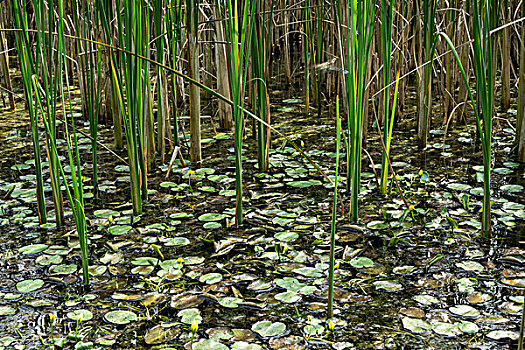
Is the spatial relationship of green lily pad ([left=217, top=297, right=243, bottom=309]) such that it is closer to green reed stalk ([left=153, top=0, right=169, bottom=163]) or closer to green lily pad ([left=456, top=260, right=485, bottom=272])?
green lily pad ([left=456, top=260, right=485, bottom=272])

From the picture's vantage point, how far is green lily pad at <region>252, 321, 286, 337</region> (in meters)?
1.44

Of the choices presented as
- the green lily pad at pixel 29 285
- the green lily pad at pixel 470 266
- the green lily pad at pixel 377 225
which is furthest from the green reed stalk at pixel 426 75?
the green lily pad at pixel 29 285

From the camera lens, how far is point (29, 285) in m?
1.66

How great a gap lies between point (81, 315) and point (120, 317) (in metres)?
0.10

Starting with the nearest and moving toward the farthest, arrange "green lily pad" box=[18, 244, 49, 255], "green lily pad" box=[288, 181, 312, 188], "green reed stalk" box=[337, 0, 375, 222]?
"green reed stalk" box=[337, 0, 375, 222], "green lily pad" box=[18, 244, 49, 255], "green lily pad" box=[288, 181, 312, 188]

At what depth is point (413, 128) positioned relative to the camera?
3.09 meters

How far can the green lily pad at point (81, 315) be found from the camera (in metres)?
1.51

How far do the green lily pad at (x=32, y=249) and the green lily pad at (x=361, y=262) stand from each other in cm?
101

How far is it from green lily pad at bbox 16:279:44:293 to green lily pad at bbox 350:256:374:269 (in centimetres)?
94

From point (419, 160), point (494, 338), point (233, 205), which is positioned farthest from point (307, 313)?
point (419, 160)

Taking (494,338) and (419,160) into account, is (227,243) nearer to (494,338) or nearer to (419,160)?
(494,338)

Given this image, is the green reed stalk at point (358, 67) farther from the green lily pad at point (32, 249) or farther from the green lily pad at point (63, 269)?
the green lily pad at point (32, 249)

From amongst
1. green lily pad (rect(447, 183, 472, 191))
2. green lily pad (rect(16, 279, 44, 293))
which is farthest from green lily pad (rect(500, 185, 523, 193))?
green lily pad (rect(16, 279, 44, 293))

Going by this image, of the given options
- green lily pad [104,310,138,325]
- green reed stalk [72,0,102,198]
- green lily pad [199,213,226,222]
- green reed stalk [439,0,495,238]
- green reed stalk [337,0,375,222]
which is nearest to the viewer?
green lily pad [104,310,138,325]
